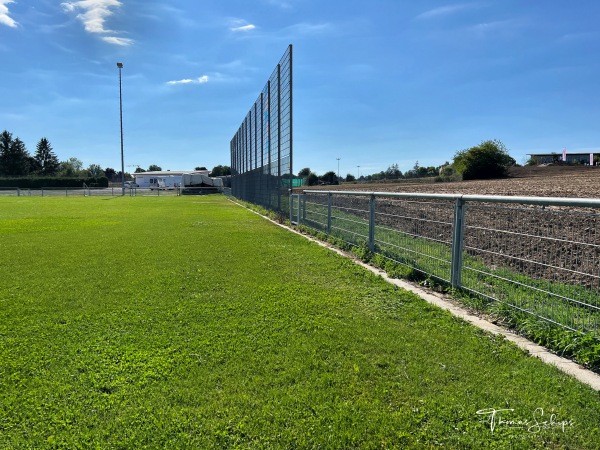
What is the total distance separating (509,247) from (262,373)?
3.02 metres

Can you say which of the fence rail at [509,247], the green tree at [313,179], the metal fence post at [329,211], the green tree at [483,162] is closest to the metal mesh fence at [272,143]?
the metal fence post at [329,211]

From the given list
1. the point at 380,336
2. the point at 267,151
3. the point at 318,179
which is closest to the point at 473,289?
the point at 380,336

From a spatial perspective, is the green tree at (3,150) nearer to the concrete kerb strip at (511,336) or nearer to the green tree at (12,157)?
the green tree at (12,157)

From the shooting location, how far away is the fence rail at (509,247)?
370 centimetres

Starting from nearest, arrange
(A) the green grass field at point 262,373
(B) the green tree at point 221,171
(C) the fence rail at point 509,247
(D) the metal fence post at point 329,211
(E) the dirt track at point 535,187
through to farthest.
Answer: (A) the green grass field at point 262,373 < (C) the fence rail at point 509,247 < (D) the metal fence post at point 329,211 < (E) the dirt track at point 535,187 < (B) the green tree at point 221,171

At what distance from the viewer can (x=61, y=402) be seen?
271 centimetres

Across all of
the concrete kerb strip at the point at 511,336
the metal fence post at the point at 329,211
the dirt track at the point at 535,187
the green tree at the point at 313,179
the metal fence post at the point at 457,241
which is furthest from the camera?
the green tree at the point at 313,179

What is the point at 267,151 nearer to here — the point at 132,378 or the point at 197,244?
the point at 197,244

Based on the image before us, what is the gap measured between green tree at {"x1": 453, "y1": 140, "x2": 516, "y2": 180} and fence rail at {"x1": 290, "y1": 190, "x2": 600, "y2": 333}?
42714 mm

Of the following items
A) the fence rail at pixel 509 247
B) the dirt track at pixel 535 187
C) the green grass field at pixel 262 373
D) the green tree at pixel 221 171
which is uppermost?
the green tree at pixel 221 171

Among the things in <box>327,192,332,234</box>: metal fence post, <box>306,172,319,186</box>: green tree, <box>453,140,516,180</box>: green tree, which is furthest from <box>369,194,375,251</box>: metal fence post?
<box>306,172,319,186</box>: green tree

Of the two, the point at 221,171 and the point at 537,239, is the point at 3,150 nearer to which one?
the point at 221,171

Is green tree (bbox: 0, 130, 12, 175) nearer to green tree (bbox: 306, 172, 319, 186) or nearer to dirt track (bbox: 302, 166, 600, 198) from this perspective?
green tree (bbox: 306, 172, 319, 186)

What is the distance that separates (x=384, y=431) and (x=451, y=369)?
3.22 feet
